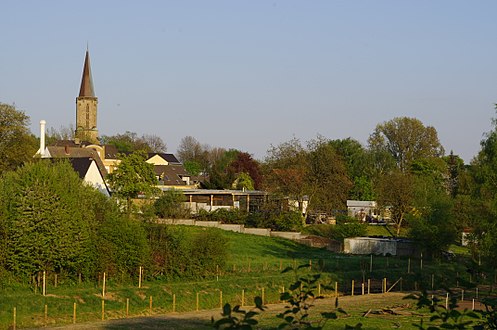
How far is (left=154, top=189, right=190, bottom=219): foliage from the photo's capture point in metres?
68.7

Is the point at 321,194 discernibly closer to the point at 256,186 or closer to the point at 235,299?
the point at 256,186

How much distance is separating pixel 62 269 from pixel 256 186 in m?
70.3

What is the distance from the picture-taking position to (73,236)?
39.8m

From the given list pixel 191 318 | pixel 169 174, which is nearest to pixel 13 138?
pixel 191 318

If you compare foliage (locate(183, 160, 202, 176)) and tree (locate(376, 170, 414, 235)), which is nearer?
tree (locate(376, 170, 414, 235))

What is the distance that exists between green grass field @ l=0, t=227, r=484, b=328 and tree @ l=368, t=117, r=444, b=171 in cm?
5718

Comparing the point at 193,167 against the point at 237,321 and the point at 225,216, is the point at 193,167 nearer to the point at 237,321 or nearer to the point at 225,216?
the point at 225,216

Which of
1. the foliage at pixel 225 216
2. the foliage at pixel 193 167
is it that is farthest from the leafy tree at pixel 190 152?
the foliage at pixel 225 216

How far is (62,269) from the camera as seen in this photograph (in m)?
39.9

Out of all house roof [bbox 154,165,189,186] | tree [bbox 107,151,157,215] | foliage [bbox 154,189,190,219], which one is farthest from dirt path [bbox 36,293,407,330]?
house roof [bbox 154,165,189,186]

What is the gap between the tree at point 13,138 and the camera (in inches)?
2544

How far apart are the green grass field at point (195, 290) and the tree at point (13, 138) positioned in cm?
1993

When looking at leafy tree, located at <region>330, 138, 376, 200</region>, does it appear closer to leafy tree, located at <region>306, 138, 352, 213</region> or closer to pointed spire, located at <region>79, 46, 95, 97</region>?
leafy tree, located at <region>306, 138, 352, 213</region>

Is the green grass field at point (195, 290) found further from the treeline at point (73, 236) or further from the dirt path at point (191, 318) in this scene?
the dirt path at point (191, 318)
